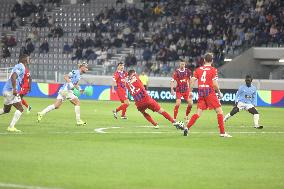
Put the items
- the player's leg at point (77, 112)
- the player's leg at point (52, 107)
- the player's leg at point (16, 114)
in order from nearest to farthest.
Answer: the player's leg at point (16, 114)
the player's leg at point (77, 112)
the player's leg at point (52, 107)

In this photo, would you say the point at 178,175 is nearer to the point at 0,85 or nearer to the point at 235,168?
the point at 235,168

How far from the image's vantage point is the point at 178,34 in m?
47.3

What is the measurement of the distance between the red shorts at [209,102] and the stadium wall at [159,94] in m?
20.0

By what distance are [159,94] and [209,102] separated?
23.4 metres

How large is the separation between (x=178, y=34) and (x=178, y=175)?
35101 millimetres

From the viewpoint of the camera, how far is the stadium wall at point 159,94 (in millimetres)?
40250

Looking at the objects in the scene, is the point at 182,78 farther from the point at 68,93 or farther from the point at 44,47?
the point at 44,47

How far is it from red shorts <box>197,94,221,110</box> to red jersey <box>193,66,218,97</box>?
0.11 meters

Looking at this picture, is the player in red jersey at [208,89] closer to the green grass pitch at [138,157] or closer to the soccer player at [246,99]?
the green grass pitch at [138,157]

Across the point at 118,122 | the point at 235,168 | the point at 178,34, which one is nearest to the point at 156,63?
the point at 178,34

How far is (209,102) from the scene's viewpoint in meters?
20.3

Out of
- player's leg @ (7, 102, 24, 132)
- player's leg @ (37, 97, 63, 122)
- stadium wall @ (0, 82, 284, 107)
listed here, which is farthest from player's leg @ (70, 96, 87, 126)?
stadium wall @ (0, 82, 284, 107)

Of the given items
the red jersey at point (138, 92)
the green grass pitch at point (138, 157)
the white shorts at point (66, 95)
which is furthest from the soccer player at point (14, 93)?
the white shorts at point (66, 95)

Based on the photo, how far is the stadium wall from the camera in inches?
1585
